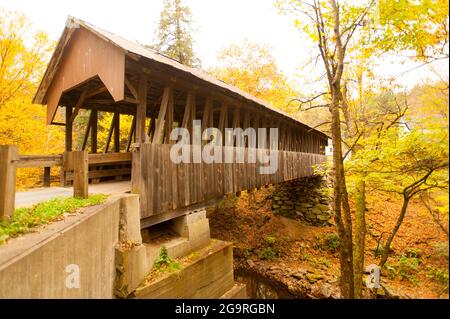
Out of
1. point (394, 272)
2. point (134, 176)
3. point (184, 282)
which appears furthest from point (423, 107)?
point (394, 272)

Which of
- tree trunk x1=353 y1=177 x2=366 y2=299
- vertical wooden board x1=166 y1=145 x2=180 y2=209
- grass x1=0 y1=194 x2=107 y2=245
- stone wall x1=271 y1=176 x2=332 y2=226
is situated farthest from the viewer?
stone wall x1=271 y1=176 x2=332 y2=226

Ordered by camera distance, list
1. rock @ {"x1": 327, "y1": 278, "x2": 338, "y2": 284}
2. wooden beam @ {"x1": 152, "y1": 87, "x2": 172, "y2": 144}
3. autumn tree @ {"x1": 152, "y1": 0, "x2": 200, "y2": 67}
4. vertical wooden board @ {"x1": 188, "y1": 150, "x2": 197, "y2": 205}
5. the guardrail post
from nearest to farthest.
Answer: the guardrail post < wooden beam @ {"x1": 152, "y1": 87, "x2": 172, "y2": 144} < vertical wooden board @ {"x1": 188, "y1": 150, "x2": 197, "y2": 205} < rock @ {"x1": 327, "y1": 278, "x2": 338, "y2": 284} < autumn tree @ {"x1": 152, "y1": 0, "x2": 200, "y2": 67}

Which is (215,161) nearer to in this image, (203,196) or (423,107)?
(203,196)

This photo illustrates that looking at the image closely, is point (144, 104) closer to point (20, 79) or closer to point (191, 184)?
point (191, 184)

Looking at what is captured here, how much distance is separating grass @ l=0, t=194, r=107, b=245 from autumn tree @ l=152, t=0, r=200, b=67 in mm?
15190

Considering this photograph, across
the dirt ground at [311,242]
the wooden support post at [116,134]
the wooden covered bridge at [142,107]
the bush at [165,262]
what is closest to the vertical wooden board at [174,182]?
the wooden covered bridge at [142,107]

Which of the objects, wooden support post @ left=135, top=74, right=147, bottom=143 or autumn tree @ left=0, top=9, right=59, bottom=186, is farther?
autumn tree @ left=0, top=9, right=59, bottom=186

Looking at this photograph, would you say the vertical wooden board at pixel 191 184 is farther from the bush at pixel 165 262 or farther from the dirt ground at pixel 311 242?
the dirt ground at pixel 311 242

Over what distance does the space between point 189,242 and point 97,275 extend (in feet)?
8.09

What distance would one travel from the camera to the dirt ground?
9.70 meters

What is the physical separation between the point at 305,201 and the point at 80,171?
13947 mm

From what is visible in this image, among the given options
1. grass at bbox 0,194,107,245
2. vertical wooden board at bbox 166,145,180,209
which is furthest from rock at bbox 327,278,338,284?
grass at bbox 0,194,107,245

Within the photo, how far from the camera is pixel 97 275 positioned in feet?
11.4

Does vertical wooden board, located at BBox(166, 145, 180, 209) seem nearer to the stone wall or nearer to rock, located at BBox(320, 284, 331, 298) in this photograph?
rock, located at BBox(320, 284, 331, 298)
